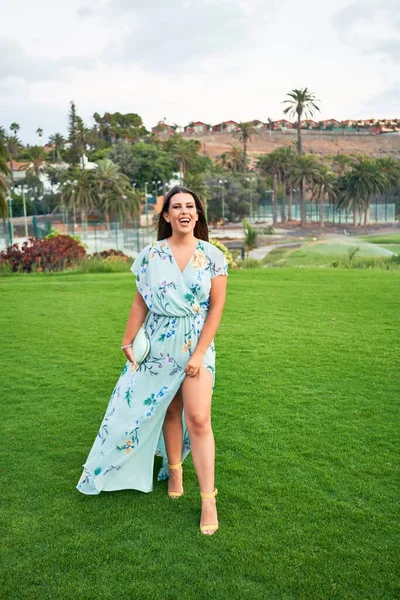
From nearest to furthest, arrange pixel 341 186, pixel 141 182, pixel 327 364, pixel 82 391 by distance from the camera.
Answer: pixel 82 391 → pixel 327 364 → pixel 341 186 → pixel 141 182

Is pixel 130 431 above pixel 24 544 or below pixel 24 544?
above

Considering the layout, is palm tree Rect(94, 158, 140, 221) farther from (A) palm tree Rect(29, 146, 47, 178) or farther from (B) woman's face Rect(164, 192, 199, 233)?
(B) woman's face Rect(164, 192, 199, 233)

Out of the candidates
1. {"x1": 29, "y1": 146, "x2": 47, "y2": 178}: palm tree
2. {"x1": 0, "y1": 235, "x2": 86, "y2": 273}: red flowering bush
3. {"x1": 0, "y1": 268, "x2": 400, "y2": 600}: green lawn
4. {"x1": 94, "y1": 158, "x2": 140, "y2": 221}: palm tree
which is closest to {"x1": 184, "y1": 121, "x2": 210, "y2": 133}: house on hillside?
{"x1": 29, "y1": 146, "x2": 47, "y2": 178}: palm tree

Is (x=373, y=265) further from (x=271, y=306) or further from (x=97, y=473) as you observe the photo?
(x=97, y=473)

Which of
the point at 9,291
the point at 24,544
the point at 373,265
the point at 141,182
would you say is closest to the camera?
the point at 24,544

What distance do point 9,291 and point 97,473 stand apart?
927cm

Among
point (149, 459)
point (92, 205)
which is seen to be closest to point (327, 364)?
point (149, 459)

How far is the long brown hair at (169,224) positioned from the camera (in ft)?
11.7

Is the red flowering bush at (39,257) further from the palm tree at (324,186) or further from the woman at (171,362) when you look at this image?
the palm tree at (324,186)

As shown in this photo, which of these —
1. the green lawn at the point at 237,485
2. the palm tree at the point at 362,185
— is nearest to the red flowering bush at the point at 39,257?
the green lawn at the point at 237,485

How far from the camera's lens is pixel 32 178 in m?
93.2

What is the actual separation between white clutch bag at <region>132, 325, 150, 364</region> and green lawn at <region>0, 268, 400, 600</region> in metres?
0.80

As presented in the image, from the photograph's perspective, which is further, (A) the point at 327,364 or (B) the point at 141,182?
(B) the point at 141,182

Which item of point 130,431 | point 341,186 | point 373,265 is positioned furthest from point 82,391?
point 341,186
